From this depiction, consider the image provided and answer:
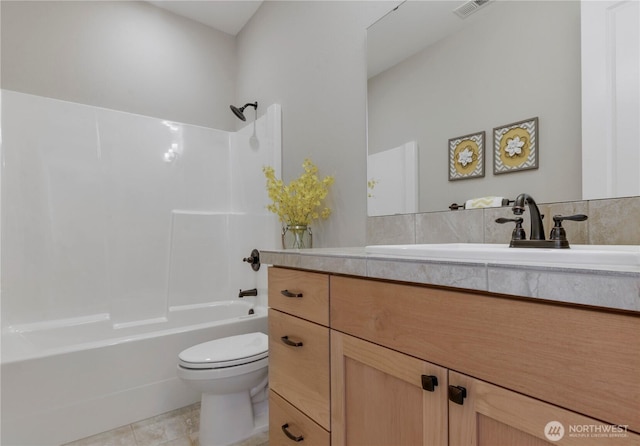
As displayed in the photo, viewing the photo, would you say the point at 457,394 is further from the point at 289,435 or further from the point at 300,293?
the point at 289,435

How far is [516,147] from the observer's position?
Result: 1.08m

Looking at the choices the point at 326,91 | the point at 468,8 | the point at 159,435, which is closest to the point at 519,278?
the point at 468,8

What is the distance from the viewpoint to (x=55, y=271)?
211 cm

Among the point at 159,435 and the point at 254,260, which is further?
the point at 254,260

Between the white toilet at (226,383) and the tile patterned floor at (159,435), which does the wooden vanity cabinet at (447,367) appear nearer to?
the white toilet at (226,383)

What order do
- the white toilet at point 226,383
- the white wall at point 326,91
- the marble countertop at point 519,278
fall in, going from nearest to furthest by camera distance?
the marble countertop at point 519,278 → the white toilet at point 226,383 → the white wall at point 326,91

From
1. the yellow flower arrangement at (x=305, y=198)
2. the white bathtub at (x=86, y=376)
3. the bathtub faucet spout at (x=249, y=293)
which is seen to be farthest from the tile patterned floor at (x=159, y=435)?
the yellow flower arrangement at (x=305, y=198)

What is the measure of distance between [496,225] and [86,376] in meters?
2.05

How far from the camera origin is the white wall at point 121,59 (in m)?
2.09

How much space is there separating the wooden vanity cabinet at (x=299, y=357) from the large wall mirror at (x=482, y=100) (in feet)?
2.00

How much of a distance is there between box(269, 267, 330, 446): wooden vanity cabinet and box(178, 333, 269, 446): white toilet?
42 cm

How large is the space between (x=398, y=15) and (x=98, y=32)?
2132mm

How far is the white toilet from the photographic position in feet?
4.98

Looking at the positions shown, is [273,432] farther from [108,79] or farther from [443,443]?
[108,79]
